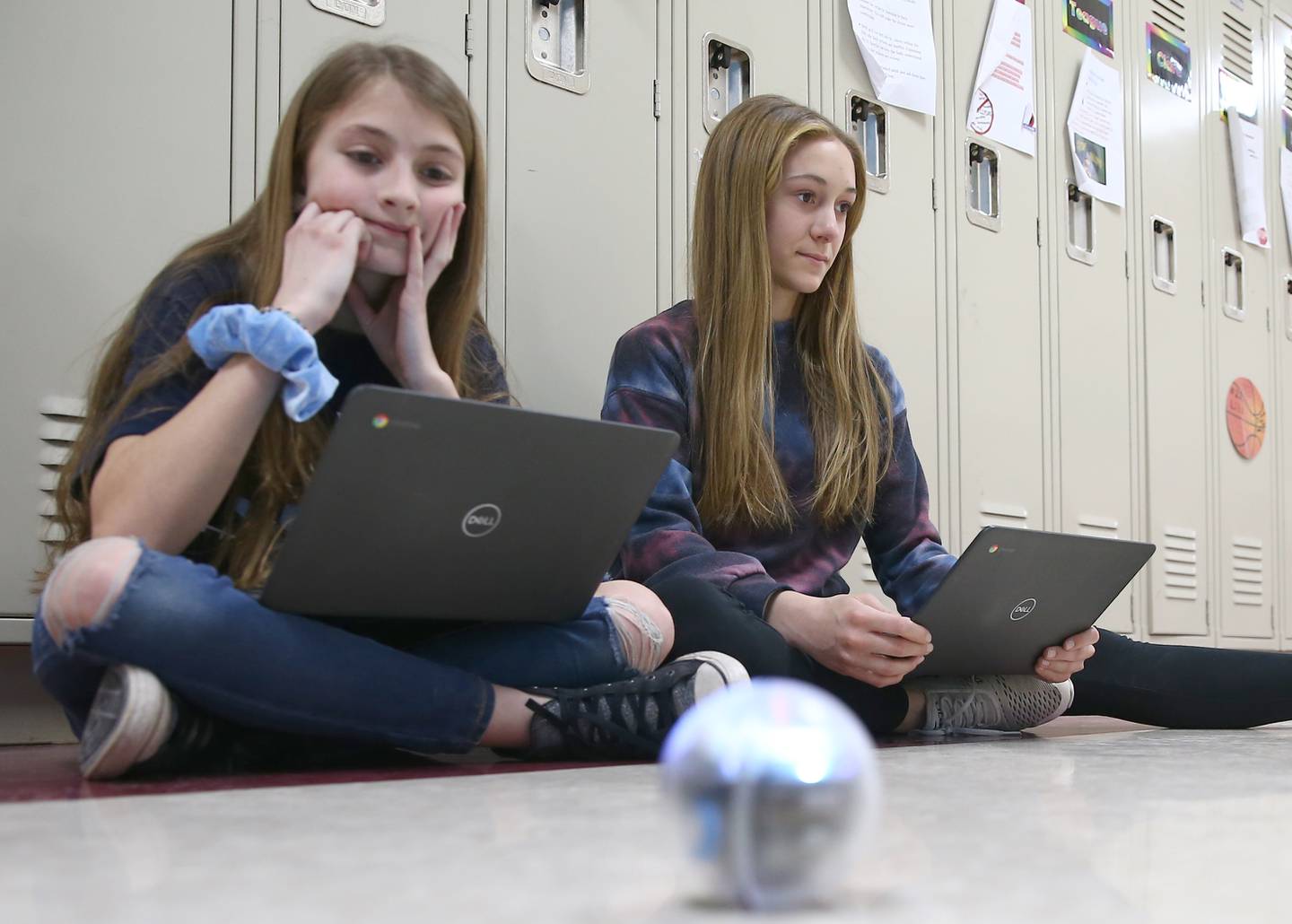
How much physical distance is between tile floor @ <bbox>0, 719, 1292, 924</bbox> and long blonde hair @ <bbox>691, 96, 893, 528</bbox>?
72 centimetres

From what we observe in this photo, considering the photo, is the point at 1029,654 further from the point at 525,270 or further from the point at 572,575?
the point at 525,270

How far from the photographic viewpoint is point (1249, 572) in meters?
3.69

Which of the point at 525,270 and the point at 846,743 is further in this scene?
the point at 525,270

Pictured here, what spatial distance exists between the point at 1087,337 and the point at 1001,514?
1.91 ft

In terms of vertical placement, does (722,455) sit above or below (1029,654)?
above

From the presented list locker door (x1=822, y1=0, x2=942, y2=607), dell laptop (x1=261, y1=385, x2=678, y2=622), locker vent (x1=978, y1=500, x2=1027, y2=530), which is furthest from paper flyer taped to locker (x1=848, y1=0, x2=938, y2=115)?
dell laptop (x1=261, y1=385, x2=678, y2=622)

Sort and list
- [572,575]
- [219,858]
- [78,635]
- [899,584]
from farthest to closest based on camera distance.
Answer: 1. [899,584]
2. [572,575]
3. [78,635]
4. [219,858]

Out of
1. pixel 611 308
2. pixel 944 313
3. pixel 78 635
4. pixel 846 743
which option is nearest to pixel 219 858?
pixel 846 743

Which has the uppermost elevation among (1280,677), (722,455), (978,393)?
(978,393)

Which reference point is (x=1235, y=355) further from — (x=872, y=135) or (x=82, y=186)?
(x=82, y=186)

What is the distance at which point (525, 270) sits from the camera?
6.73 ft

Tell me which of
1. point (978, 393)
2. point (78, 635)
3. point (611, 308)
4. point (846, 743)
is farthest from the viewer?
point (978, 393)

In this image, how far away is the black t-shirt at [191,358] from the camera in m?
1.25

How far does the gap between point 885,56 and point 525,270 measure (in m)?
1.02
